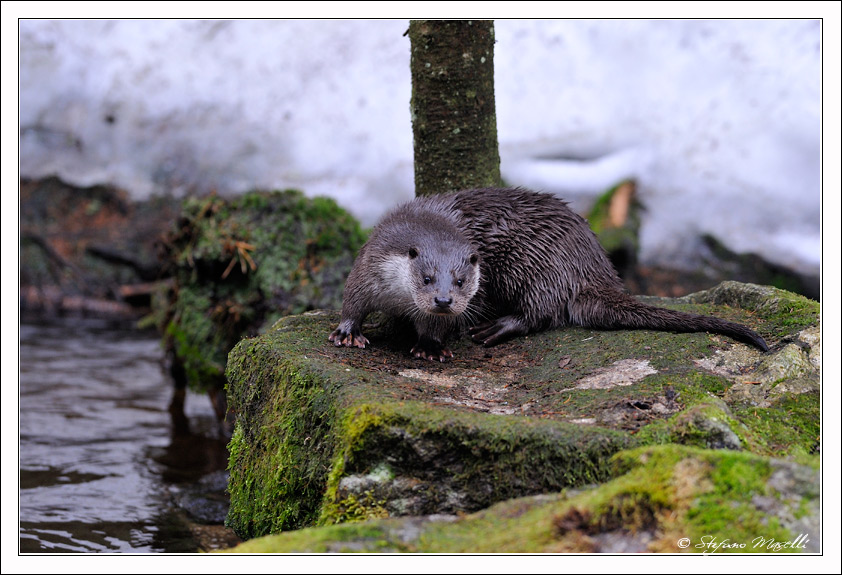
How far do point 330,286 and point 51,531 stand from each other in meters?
2.82

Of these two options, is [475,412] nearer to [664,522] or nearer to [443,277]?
[664,522]

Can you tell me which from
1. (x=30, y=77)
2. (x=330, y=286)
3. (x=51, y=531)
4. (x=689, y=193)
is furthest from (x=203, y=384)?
(x=30, y=77)

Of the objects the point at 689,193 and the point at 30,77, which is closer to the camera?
the point at 689,193

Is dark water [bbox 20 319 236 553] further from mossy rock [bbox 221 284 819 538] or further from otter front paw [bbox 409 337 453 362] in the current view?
otter front paw [bbox 409 337 453 362]

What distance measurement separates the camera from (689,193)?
967cm

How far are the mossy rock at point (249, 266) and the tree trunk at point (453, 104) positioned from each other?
66.2 inches

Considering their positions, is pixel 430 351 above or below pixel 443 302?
below

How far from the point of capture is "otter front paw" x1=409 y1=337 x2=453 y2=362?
4102mm

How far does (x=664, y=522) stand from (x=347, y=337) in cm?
221

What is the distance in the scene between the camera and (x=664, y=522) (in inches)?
89.3

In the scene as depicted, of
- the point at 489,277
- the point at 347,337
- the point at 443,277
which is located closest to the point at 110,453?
the point at 347,337

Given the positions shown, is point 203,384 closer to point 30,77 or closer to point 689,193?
point 689,193

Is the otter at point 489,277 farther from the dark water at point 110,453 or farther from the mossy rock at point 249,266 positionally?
the mossy rock at point 249,266

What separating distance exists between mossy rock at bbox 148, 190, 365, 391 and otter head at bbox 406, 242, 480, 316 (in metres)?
2.60
